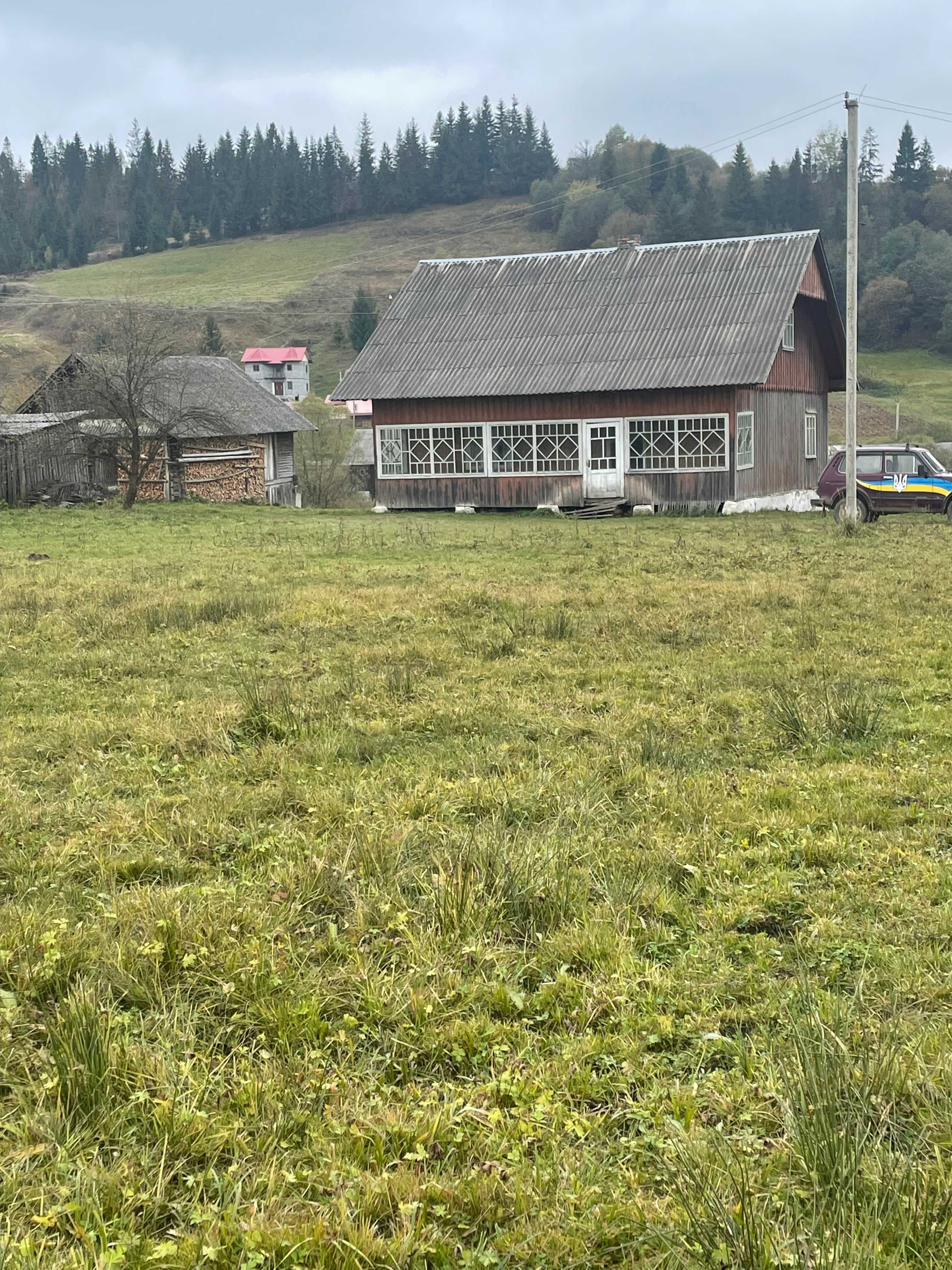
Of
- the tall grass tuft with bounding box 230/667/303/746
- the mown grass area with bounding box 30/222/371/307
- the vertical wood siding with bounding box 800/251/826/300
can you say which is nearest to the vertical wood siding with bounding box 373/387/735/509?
the vertical wood siding with bounding box 800/251/826/300

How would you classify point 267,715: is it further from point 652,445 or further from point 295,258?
point 295,258

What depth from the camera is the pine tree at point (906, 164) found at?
126062 millimetres

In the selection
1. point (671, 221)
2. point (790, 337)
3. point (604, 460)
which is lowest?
point (604, 460)

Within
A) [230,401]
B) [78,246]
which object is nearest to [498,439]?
[230,401]

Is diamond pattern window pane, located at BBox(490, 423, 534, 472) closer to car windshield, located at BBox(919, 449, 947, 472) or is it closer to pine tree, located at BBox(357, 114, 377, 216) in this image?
car windshield, located at BBox(919, 449, 947, 472)

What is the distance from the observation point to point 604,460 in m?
32.5

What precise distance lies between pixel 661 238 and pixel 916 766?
362 ft

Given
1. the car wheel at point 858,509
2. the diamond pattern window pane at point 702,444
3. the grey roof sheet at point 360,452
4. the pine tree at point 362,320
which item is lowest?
the car wheel at point 858,509

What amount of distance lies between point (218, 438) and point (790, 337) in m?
21.5

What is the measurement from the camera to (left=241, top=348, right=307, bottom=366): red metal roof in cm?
11844

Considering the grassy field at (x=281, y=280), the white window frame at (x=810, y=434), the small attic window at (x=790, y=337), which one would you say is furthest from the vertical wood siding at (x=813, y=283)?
the grassy field at (x=281, y=280)

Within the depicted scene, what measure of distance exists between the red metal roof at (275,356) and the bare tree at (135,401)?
7749 cm

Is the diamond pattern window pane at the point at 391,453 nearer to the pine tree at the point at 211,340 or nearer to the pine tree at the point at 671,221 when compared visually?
the pine tree at the point at 211,340

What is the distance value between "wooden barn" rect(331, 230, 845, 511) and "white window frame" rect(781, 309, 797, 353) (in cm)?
8
